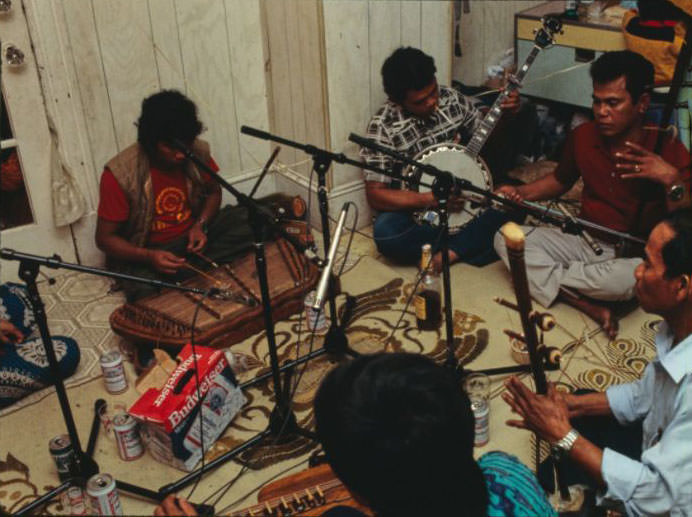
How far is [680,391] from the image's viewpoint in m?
1.89

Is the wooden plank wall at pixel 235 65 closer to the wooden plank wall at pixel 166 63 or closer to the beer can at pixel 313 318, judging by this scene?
the wooden plank wall at pixel 166 63

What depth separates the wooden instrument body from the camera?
3.31m

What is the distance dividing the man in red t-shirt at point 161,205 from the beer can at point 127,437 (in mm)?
897

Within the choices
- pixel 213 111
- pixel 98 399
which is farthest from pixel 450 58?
pixel 98 399

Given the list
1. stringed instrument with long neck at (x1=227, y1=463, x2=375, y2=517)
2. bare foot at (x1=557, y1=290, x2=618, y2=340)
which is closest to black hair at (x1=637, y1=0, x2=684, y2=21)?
bare foot at (x1=557, y1=290, x2=618, y2=340)

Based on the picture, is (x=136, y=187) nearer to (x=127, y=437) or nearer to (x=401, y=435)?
(x=127, y=437)

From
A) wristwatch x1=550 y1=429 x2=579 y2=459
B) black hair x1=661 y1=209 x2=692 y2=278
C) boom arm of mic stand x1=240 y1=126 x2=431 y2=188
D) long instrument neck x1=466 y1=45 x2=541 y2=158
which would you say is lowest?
wristwatch x1=550 y1=429 x2=579 y2=459

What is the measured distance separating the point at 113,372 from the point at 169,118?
1.11 meters

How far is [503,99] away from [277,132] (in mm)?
1394

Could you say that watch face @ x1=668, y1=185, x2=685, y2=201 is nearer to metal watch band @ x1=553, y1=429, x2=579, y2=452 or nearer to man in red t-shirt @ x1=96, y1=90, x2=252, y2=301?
metal watch band @ x1=553, y1=429, x2=579, y2=452

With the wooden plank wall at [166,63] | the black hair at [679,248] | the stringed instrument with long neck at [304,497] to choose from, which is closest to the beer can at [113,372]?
→ the stringed instrument with long neck at [304,497]

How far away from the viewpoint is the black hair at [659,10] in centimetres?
409

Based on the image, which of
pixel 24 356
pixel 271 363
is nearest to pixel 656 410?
pixel 271 363

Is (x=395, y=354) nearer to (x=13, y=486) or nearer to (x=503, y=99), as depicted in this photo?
(x=13, y=486)
